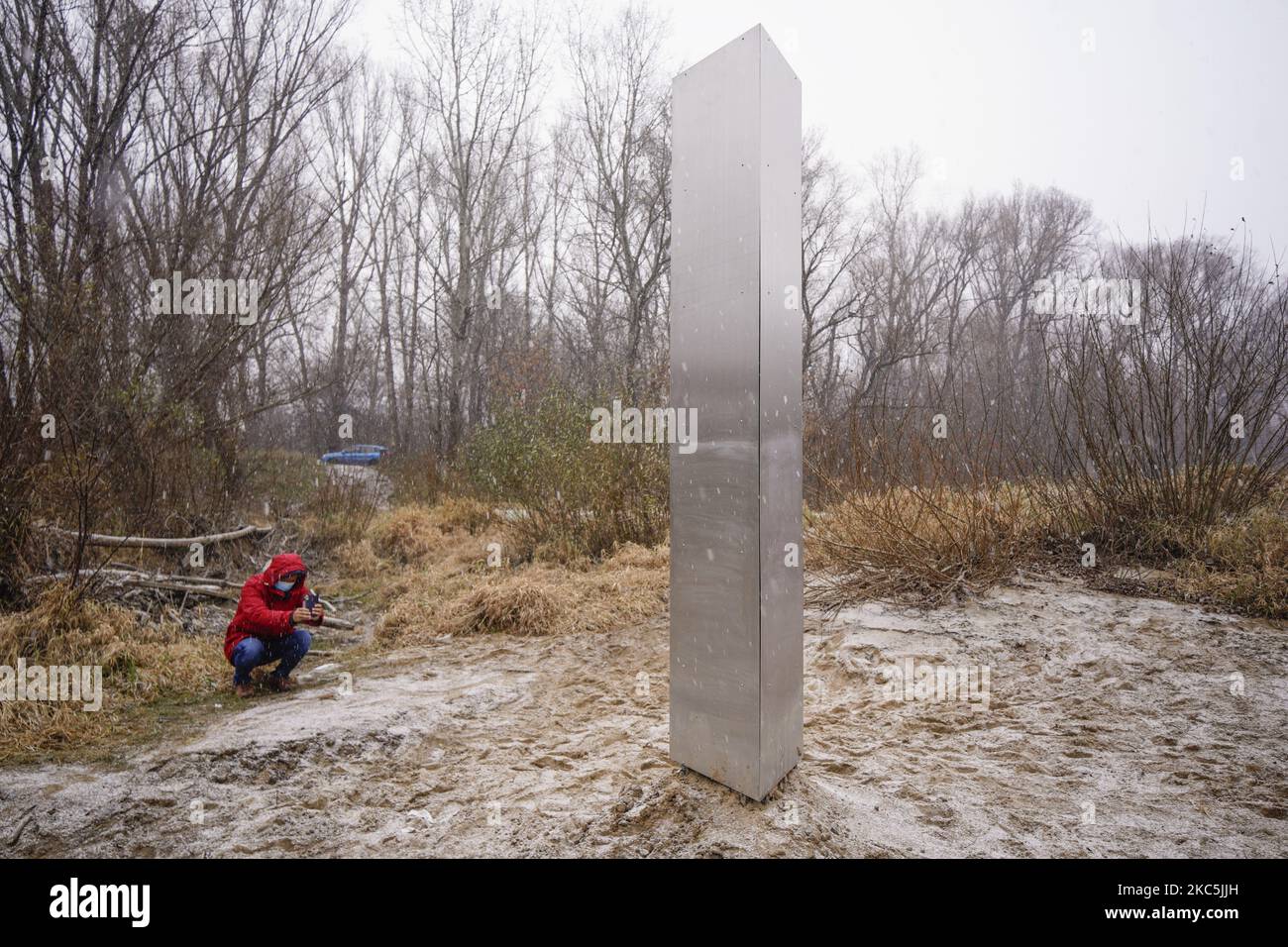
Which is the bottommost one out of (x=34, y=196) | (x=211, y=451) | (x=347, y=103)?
(x=211, y=451)

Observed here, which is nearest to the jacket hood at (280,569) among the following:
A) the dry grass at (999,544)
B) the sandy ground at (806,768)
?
the sandy ground at (806,768)

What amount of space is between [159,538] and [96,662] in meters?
2.49

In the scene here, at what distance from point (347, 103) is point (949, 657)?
2280cm

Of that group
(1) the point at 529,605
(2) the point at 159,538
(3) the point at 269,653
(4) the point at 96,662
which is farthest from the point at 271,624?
(2) the point at 159,538

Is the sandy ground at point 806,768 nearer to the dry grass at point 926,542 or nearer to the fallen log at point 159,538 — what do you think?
the dry grass at point 926,542

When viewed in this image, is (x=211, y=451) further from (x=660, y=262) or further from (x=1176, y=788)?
(x=660, y=262)

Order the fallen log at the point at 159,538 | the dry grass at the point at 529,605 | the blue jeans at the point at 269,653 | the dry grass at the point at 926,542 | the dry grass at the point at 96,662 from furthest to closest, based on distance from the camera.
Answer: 1. the dry grass at the point at 529,605
2. the dry grass at the point at 926,542
3. the fallen log at the point at 159,538
4. the blue jeans at the point at 269,653
5. the dry grass at the point at 96,662

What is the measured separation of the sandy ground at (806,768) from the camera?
7.84 ft

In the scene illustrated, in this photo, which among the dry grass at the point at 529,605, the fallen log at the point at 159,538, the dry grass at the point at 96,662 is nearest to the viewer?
the dry grass at the point at 96,662

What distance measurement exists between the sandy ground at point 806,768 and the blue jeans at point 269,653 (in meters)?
0.28

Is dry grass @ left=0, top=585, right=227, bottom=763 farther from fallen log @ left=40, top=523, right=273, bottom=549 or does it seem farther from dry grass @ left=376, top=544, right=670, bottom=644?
dry grass @ left=376, top=544, right=670, bottom=644

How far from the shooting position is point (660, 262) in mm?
17062
